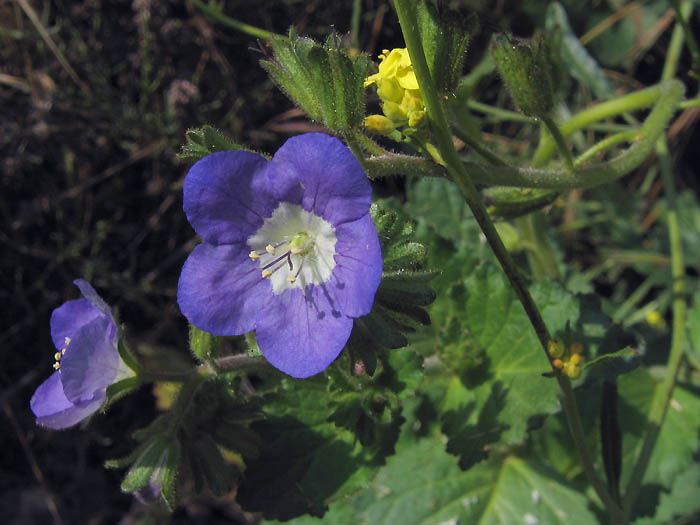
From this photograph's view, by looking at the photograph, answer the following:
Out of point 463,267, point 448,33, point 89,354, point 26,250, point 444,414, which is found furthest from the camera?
point 26,250

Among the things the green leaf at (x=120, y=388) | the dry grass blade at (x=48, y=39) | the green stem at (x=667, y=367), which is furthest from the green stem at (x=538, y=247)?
the dry grass blade at (x=48, y=39)

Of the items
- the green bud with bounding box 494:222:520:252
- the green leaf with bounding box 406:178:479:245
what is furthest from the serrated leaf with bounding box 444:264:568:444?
the green leaf with bounding box 406:178:479:245

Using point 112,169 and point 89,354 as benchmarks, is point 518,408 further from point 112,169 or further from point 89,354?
point 112,169

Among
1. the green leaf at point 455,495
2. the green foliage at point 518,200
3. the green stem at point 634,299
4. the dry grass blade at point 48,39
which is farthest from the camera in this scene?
the green stem at point 634,299

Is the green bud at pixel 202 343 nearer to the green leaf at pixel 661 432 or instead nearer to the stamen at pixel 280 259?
the stamen at pixel 280 259

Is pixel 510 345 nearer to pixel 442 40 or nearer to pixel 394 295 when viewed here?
pixel 394 295

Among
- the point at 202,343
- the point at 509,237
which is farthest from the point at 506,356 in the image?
the point at 202,343

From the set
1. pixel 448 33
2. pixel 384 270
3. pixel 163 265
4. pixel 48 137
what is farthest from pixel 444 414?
pixel 48 137
